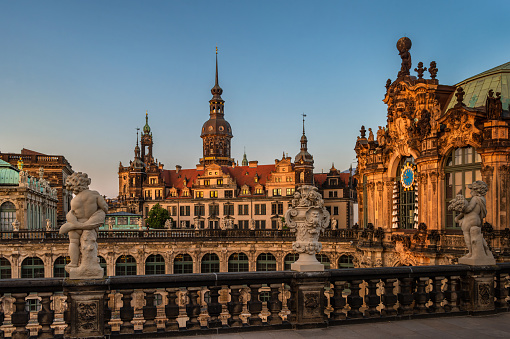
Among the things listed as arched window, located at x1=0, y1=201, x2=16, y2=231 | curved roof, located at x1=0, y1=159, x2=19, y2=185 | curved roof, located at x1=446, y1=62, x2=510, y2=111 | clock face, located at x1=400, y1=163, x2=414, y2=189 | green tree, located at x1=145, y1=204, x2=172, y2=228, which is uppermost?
curved roof, located at x1=446, y1=62, x2=510, y2=111

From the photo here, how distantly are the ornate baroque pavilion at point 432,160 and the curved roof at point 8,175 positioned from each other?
1444 inches

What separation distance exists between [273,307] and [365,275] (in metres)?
1.87

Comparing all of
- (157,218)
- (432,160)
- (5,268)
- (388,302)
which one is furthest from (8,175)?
(388,302)

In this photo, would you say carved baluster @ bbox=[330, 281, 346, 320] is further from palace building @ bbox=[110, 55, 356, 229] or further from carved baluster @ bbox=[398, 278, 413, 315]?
palace building @ bbox=[110, 55, 356, 229]

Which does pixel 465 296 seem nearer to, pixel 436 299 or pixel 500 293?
pixel 436 299

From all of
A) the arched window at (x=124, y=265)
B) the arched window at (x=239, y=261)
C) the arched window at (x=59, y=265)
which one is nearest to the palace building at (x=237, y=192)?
the arched window at (x=239, y=261)

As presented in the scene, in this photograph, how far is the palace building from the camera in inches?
3174

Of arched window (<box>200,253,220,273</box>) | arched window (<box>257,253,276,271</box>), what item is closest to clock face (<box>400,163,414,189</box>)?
arched window (<box>257,253,276,271</box>)

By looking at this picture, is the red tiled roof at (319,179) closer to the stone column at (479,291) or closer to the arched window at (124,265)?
the arched window at (124,265)

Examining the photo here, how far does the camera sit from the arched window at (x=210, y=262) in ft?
152

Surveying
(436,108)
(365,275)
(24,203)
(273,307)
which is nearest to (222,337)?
(273,307)

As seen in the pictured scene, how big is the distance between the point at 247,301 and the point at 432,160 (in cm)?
1749

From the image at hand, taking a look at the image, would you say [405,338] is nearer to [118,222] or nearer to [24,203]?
[24,203]

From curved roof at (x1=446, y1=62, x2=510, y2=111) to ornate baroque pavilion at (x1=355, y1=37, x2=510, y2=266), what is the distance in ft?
0.14
